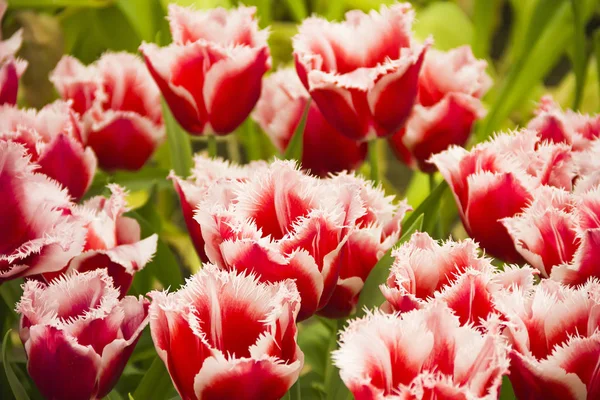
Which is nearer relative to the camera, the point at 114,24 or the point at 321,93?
the point at 321,93

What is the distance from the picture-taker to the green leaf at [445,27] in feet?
3.20

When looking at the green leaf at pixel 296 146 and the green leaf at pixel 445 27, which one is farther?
the green leaf at pixel 445 27

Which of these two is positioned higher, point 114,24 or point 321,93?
point 321,93

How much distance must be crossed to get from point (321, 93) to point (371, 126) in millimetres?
33

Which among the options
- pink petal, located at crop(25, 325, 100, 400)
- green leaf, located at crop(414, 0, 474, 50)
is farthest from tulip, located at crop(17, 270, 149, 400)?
green leaf, located at crop(414, 0, 474, 50)

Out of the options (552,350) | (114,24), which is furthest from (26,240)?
(114,24)

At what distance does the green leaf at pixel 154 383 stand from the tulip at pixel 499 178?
14 centimetres

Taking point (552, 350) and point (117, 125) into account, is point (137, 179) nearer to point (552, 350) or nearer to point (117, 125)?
point (117, 125)

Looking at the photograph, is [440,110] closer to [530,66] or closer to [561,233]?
[561,233]

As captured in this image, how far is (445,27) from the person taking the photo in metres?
0.99

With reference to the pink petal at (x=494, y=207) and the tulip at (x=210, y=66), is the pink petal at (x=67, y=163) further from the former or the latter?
the pink petal at (x=494, y=207)

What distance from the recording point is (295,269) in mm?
286

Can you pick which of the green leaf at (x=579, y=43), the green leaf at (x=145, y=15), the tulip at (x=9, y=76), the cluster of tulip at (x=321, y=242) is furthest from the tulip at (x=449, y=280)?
the green leaf at (x=145, y=15)

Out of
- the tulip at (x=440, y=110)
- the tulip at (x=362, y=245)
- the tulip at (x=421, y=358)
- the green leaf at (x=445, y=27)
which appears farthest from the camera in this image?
the green leaf at (x=445, y=27)
